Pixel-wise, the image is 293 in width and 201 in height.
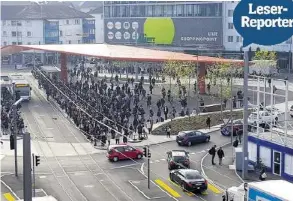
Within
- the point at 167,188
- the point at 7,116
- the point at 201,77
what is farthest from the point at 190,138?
the point at 201,77

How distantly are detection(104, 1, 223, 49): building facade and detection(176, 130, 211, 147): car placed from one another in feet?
192

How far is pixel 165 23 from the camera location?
334 feet

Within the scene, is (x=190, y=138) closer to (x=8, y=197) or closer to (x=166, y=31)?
(x=8, y=197)

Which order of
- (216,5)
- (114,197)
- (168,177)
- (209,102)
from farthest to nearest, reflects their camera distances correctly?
(216,5)
(209,102)
(168,177)
(114,197)

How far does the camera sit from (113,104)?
52.3 m

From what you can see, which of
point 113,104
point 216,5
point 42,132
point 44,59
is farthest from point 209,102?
point 44,59

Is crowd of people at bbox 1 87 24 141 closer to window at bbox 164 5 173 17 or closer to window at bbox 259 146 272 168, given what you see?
window at bbox 259 146 272 168

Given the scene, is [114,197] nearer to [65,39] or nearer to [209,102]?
[209,102]

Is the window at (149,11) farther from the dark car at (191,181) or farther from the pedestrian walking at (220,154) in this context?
the dark car at (191,181)

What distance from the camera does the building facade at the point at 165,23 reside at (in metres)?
99.1

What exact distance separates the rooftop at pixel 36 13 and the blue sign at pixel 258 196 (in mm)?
100393

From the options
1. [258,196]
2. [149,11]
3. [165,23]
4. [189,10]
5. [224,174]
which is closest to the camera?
[258,196]

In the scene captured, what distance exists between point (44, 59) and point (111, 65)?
28.2m

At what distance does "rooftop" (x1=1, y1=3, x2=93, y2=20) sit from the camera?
120750mm
